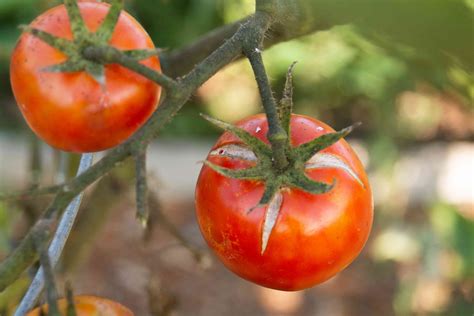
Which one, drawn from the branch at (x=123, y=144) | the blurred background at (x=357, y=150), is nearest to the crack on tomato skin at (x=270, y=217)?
the branch at (x=123, y=144)

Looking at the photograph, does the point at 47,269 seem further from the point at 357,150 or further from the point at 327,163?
the point at 357,150

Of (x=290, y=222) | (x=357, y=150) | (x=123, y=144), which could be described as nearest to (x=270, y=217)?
(x=290, y=222)

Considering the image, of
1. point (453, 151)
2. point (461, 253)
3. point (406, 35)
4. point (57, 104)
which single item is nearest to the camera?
point (406, 35)

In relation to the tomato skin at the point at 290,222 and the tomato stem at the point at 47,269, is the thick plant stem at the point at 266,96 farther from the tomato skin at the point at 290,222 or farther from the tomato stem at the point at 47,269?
the tomato stem at the point at 47,269

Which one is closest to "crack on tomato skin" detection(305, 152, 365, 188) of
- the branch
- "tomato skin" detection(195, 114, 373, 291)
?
"tomato skin" detection(195, 114, 373, 291)

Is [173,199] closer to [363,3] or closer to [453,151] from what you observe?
[453,151]

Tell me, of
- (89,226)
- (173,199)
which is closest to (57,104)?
(89,226)

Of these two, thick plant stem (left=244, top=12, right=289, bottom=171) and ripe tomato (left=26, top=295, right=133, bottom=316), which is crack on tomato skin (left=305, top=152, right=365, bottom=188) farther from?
ripe tomato (left=26, top=295, right=133, bottom=316)
